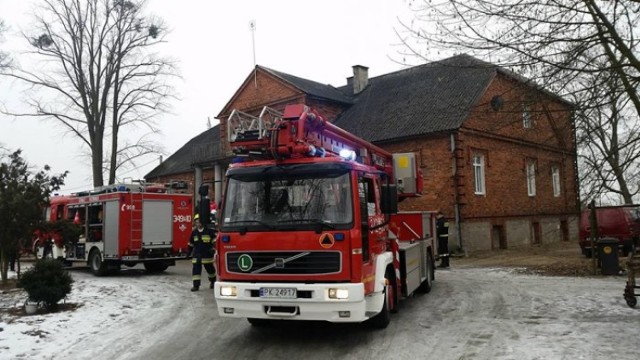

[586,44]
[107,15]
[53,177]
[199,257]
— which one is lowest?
[199,257]

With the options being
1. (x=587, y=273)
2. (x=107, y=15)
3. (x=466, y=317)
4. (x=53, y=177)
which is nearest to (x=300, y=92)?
(x=107, y=15)

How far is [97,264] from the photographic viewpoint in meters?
16.5

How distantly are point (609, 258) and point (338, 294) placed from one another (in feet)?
31.3

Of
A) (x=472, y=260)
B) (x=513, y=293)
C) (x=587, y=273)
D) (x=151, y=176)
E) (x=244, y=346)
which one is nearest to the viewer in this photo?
(x=244, y=346)

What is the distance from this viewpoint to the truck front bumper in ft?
21.2

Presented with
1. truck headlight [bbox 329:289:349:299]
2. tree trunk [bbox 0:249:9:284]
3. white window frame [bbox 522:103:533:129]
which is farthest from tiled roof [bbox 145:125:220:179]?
truck headlight [bbox 329:289:349:299]

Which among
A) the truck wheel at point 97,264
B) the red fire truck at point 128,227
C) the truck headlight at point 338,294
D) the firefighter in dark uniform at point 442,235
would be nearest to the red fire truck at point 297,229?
the truck headlight at point 338,294

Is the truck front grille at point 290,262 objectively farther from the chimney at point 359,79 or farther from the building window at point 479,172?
the chimney at point 359,79

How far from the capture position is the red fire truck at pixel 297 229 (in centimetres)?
654

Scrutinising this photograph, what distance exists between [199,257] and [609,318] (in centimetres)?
841

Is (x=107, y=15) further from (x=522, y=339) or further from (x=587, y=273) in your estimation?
(x=522, y=339)

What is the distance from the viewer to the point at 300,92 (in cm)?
2817

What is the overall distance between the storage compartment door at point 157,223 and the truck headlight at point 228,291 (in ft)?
32.6

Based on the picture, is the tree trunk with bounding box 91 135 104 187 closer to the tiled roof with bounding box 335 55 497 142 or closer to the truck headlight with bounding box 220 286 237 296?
the tiled roof with bounding box 335 55 497 142
